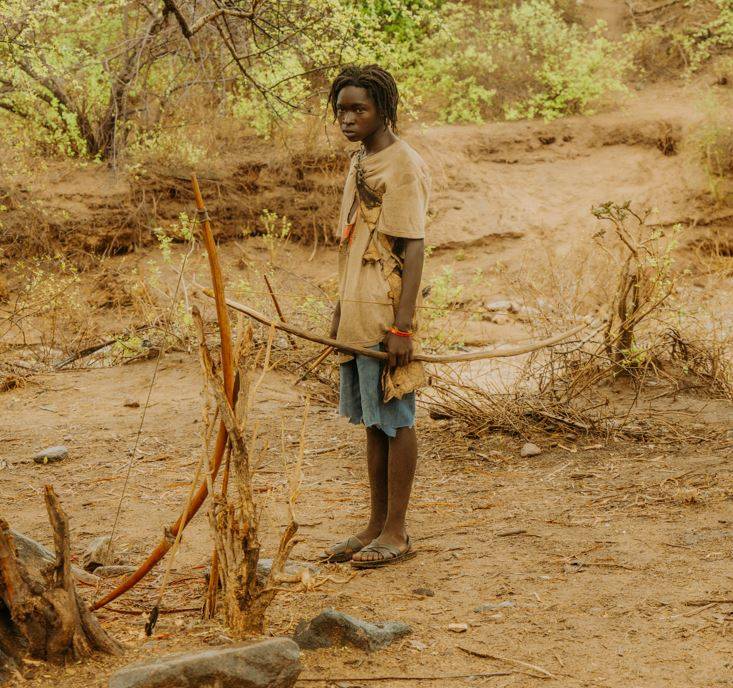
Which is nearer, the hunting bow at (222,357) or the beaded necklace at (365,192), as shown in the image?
the hunting bow at (222,357)

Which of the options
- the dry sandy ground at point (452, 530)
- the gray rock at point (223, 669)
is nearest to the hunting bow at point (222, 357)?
the dry sandy ground at point (452, 530)

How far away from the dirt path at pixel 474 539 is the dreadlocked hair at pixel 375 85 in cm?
154

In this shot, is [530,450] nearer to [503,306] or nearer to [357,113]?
[357,113]

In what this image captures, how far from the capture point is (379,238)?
3.17 m

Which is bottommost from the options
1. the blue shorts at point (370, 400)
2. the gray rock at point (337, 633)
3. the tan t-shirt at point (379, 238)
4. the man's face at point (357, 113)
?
the gray rock at point (337, 633)

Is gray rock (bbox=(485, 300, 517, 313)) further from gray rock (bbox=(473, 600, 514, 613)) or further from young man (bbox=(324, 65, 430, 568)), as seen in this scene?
gray rock (bbox=(473, 600, 514, 613))

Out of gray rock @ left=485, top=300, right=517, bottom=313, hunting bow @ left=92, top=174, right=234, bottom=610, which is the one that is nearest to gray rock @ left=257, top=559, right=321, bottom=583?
hunting bow @ left=92, top=174, right=234, bottom=610

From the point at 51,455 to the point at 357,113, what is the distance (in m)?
2.82

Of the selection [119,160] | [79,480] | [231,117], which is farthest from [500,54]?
[79,480]

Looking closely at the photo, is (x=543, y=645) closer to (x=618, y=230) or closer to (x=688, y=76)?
(x=618, y=230)

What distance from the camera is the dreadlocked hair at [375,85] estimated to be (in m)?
3.11

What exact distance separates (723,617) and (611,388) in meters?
2.97

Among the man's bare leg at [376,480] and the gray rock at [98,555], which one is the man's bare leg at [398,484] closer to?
the man's bare leg at [376,480]

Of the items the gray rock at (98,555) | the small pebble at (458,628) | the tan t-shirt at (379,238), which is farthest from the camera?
the gray rock at (98,555)
